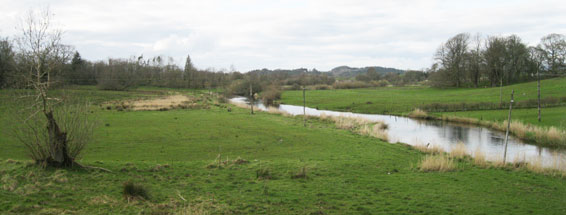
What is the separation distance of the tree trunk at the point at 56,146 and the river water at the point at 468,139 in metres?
23.1

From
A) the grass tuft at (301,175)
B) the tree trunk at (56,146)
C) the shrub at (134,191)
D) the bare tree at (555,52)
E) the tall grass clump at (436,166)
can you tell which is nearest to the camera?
the shrub at (134,191)

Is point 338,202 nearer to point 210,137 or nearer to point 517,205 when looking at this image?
point 517,205

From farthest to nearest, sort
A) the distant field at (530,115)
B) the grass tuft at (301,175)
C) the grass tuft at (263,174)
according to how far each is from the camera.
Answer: the distant field at (530,115) → the grass tuft at (301,175) → the grass tuft at (263,174)

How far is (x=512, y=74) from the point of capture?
76125 mm

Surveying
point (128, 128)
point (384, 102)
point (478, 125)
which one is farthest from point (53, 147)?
point (384, 102)

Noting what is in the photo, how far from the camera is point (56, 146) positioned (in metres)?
13.8

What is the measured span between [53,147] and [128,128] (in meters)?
16.8

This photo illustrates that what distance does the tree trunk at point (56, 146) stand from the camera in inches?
533

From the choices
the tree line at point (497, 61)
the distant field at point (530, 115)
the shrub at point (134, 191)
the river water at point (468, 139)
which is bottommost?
the river water at point (468, 139)

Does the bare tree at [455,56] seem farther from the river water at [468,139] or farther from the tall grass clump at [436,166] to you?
the tall grass clump at [436,166]

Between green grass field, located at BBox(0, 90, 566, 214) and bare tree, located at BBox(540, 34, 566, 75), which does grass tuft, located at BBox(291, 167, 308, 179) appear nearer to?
green grass field, located at BBox(0, 90, 566, 214)

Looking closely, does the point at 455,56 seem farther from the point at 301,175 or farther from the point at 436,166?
the point at 301,175

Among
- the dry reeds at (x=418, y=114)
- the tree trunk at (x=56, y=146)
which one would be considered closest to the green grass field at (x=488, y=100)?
the dry reeds at (x=418, y=114)

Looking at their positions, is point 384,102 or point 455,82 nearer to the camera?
point 384,102
